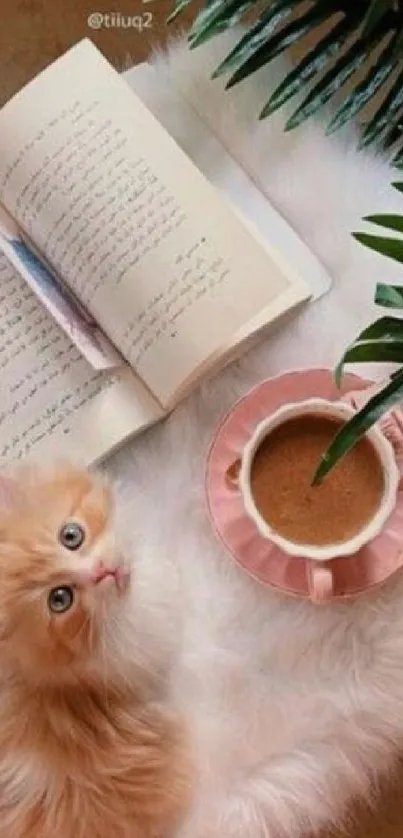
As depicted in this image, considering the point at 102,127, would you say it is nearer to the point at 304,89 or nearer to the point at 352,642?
the point at 304,89

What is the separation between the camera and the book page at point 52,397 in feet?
3.03

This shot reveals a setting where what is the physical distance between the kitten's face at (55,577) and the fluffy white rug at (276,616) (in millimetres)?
52

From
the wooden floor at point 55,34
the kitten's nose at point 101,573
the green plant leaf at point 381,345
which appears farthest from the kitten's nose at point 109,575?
the wooden floor at point 55,34

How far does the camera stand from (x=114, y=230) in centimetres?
91

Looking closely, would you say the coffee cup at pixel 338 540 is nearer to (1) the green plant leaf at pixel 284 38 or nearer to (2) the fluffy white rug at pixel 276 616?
(2) the fluffy white rug at pixel 276 616

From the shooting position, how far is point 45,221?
3.03 feet

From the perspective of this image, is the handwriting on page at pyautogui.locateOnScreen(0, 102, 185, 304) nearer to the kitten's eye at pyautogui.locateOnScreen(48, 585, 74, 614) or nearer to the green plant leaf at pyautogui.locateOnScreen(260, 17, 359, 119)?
the green plant leaf at pyautogui.locateOnScreen(260, 17, 359, 119)

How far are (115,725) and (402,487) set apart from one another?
25cm

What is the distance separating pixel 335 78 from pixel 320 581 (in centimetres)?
34

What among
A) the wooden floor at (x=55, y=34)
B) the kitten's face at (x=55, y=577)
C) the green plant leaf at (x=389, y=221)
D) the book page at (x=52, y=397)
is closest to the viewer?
the green plant leaf at (x=389, y=221)

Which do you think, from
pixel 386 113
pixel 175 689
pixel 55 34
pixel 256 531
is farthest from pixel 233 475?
pixel 55 34

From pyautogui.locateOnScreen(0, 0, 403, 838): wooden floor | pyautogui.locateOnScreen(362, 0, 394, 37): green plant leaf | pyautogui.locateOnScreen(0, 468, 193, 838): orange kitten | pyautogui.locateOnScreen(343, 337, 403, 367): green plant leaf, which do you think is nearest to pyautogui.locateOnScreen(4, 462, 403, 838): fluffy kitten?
pyautogui.locateOnScreen(0, 468, 193, 838): orange kitten

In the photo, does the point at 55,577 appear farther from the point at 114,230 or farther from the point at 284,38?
the point at 284,38

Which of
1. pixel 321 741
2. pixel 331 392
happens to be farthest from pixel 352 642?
pixel 331 392
